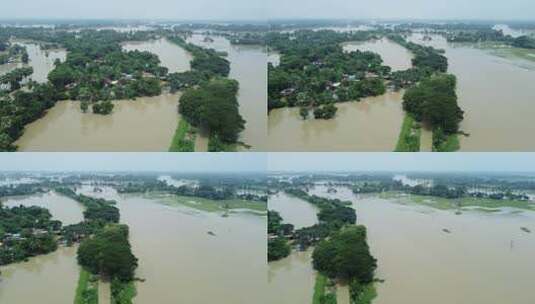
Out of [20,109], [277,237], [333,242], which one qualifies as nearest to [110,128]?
[20,109]

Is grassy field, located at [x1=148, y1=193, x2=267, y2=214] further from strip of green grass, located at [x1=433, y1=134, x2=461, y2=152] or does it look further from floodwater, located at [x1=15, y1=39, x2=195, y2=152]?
strip of green grass, located at [x1=433, y1=134, x2=461, y2=152]

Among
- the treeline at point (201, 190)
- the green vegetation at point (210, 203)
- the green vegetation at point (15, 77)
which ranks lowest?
the green vegetation at point (210, 203)

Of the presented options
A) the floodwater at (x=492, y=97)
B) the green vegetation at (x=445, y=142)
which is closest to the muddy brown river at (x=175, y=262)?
the green vegetation at (x=445, y=142)

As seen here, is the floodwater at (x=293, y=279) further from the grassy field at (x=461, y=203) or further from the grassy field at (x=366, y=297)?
the grassy field at (x=461, y=203)

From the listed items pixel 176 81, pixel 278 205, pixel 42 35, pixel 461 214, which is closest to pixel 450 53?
pixel 461 214

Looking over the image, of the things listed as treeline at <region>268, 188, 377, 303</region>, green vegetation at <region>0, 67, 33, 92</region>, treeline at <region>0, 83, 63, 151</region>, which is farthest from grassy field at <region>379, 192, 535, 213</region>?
green vegetation at <region>0, 67, 33, 92</region>

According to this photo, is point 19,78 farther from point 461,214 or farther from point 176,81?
point 461,214
